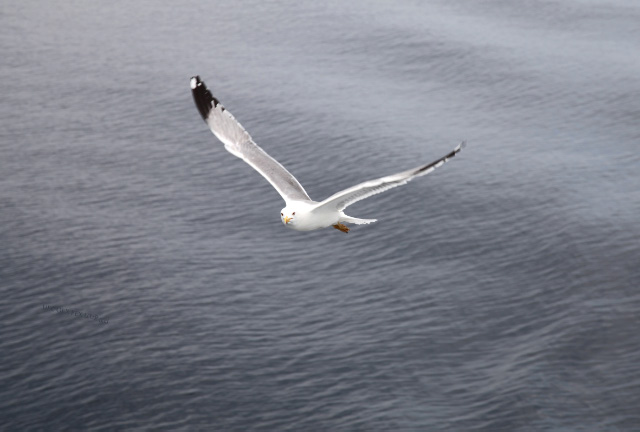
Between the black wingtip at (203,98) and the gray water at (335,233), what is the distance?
47.7 m

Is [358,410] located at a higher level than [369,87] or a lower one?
lower

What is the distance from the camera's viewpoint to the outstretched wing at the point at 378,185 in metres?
34.1

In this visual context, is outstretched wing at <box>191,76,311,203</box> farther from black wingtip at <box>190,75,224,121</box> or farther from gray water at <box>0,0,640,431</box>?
gray water at <box>0,0,640,431</box>

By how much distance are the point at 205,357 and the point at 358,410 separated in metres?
19.2

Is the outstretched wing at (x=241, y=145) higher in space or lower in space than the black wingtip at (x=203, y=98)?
lower

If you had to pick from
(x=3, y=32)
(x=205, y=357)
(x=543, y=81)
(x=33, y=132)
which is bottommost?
(x=205, y=357)

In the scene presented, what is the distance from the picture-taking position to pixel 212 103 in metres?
49.1

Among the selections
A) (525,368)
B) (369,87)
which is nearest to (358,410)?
(525,368)

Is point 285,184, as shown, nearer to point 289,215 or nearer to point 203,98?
point 289,215

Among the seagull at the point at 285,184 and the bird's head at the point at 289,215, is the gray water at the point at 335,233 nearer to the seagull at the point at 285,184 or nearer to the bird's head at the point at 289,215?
the seagull at the point at 285,184

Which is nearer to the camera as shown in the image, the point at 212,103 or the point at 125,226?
the point at 212,103

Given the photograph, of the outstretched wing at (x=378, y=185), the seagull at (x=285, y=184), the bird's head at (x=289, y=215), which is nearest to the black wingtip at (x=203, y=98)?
the seagull at (x=285, y=184)

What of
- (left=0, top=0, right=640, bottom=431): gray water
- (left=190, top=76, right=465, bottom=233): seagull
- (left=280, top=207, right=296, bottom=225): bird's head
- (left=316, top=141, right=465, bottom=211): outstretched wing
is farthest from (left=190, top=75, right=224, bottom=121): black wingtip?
(left=0, top=0, right=640, bottom=431): gray water

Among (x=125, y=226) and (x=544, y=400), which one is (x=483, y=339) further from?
(x=125, y=226)
